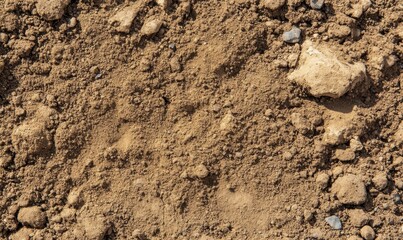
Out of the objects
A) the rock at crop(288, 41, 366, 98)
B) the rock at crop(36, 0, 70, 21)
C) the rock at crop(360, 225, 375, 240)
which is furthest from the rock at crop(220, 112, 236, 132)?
the rock at crop(36, 0, 70, 21)

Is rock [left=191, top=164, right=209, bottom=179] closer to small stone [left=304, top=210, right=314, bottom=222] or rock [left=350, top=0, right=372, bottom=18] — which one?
small stone [left=304, top=210, right=314, bottom=222]

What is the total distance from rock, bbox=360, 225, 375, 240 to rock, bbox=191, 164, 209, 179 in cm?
81

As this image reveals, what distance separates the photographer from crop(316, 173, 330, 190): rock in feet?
8.21

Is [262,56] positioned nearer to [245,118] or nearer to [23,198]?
[245,118]

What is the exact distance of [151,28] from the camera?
2.53 m

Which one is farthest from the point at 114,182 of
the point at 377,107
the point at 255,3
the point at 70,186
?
the point at 377,107

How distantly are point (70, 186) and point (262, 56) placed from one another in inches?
45.4

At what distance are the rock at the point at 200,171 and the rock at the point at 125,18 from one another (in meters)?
0.76

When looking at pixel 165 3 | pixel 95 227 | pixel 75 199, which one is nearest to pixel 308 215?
pixel 95 227

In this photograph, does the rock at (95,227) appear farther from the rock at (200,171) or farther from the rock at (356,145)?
the rock at (356,145)

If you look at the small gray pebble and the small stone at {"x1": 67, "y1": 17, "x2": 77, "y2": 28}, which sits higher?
the small stone at {"x1": 67, "y1": 17, "x2": 77, "y2": 28}

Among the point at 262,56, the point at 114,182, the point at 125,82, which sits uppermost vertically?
the point at 125,82

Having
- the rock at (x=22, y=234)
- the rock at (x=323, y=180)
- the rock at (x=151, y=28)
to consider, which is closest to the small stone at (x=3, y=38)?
the rock at (x=151, y=28)

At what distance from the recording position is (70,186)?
8.25 feet
